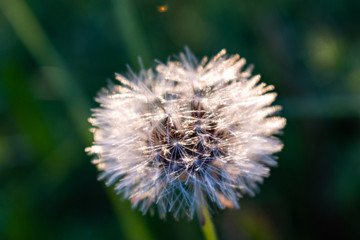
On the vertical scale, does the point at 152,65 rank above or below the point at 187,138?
above

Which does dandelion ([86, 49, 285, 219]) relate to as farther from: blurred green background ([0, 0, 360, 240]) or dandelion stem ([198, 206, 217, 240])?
blurred green background ([0, 0, 360, 240])
